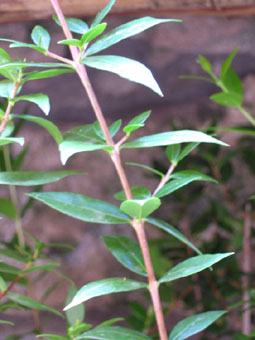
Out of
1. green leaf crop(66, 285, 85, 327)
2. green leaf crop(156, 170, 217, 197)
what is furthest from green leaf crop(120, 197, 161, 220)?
green leaf crop(66, 285, 85, 327)

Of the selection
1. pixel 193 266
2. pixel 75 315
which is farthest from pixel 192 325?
pixel 75 315

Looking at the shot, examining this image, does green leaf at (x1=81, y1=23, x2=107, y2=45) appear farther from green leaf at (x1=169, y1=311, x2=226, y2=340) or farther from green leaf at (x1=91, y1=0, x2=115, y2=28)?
green leaf at (x1=169, y1=311, x2=226, y2=340)

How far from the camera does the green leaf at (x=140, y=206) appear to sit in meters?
0.46

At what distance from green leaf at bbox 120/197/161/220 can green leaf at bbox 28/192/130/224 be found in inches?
1.8

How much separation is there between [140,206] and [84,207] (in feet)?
0.29

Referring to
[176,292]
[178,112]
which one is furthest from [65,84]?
[176,292]

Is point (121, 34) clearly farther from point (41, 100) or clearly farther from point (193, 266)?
point (193, 266)

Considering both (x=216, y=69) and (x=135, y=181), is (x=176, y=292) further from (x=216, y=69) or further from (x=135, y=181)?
(x=216, y=69)

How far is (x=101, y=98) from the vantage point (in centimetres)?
112

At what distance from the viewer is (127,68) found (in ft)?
1.49

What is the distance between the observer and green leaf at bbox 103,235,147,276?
578 millimetres

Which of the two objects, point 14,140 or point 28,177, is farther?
point 28,177

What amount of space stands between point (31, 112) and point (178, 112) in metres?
0.33

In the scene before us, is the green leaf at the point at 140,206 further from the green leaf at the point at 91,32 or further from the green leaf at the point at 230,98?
the green leaf at the point at 230,98
